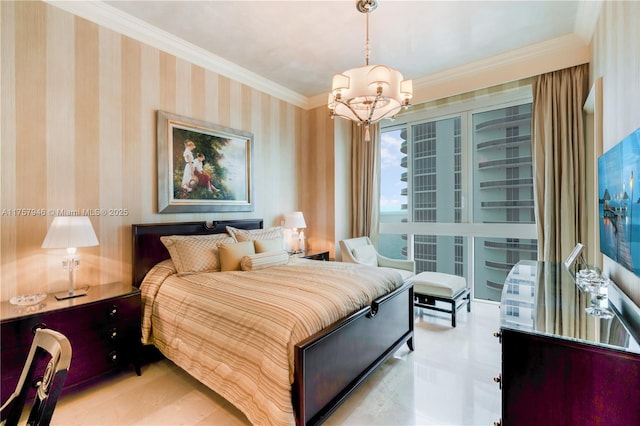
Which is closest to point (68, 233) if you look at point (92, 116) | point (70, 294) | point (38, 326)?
point (70, 294)

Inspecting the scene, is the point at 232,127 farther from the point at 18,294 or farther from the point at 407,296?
the point at 407,296

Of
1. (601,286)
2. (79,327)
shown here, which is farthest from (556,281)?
(79,327)

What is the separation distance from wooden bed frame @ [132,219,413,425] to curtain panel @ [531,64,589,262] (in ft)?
6.04

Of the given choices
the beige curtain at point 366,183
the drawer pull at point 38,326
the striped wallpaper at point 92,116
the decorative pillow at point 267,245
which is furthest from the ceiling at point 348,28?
the drawer pull at point 38,326

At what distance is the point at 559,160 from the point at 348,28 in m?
2.70

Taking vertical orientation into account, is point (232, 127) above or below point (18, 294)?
above

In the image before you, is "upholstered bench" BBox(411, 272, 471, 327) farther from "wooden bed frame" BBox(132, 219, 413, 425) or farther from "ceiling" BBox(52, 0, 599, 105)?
"ceiling" BBox(52, 0, 599, 105)

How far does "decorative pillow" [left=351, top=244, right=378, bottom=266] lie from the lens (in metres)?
4.07

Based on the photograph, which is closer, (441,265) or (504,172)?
(504,172)

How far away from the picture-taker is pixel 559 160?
3.29 metres

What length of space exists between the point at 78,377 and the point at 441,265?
172 inches

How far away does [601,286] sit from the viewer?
1.58 metres

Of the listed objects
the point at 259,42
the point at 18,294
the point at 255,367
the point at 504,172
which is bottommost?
the point at 255,367

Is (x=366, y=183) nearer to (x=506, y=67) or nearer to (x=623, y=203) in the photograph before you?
(x=506, y=67)
